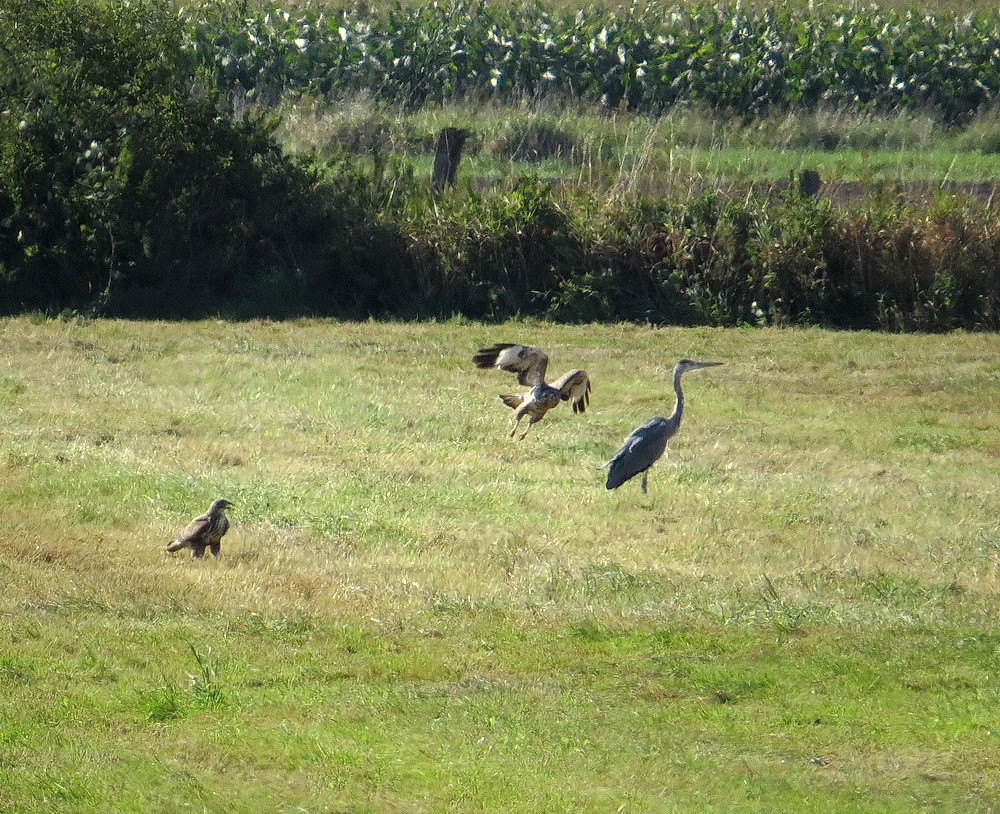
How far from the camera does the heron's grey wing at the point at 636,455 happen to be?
470 inches

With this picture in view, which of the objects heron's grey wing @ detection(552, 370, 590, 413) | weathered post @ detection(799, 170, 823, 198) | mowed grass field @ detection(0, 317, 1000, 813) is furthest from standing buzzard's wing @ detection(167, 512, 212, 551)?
weathered post @ detection(799, 170, 823, 198)

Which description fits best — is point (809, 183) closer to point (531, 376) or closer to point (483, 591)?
point (531, 376)

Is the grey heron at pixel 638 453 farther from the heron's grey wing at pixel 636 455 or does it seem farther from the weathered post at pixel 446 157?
the weathered post at pixel 446 157

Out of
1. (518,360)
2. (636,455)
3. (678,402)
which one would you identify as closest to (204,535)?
(636,455)

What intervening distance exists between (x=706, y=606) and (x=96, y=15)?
53.7ft

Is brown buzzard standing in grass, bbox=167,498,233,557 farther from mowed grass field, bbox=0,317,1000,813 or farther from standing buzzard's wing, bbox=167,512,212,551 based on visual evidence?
mowed grass field, bbox=0,317,1000,813

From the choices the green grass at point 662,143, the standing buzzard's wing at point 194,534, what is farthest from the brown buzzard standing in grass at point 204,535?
the green grass at point 662,143

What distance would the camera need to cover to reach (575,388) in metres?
14.1

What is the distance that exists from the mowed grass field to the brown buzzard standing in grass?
13cm

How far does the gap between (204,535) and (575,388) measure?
5325 millimetres

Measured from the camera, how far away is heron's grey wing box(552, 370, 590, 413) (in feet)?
45.6

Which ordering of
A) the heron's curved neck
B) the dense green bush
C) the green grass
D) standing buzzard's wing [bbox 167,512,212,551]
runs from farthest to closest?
the green grass < the dense green bush < the heron's curved neck < standing buzzard's wing [bbox 167,512,212,551]

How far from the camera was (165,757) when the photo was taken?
602 cm

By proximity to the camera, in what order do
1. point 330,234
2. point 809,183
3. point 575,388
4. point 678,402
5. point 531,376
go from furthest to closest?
point 809,183, point 330,234, point 575,388, point 531,376, point 678,402
